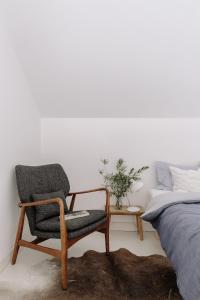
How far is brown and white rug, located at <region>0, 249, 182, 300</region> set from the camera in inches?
66.8

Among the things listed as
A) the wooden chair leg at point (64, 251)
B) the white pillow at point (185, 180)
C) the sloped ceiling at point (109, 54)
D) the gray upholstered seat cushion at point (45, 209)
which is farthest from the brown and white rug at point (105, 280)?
the sloped ceiling at point (109, 54)

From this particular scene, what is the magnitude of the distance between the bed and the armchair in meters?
0.51

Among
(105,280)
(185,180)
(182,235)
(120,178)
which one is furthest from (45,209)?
(185,180)

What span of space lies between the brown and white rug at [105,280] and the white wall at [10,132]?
19.5 inches

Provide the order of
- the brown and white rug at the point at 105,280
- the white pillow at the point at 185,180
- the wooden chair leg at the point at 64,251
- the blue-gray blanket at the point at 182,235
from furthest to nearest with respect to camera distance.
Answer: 1. the white pillow at the point at 185,180
2. the wooden chair leg at the point at 64,251
3. the brown and white rug at the point at 105,280
4. the blue-gray blanket at the point at 182,235

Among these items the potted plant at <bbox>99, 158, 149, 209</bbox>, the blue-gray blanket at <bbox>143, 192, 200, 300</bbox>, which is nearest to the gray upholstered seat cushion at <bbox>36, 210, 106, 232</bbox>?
the blue-gray blanket at <bbox>143, 192, 200, 300</bbox>

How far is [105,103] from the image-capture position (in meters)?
3.20

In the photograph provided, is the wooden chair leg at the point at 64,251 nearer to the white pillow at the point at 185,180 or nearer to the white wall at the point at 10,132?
the white wall at the point at 10,132

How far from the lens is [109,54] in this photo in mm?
2641

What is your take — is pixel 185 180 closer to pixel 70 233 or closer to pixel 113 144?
pixel 113 144

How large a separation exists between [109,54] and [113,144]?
1182 millimetres

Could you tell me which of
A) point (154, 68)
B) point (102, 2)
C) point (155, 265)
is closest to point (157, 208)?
point (155, 265)

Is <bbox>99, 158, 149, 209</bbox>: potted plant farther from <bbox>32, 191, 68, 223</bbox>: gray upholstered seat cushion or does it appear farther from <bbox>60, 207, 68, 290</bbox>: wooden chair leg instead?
<bbox>60, 207, 68, 290</bbox>: wooden chair leg

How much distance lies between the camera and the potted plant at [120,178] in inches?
120
